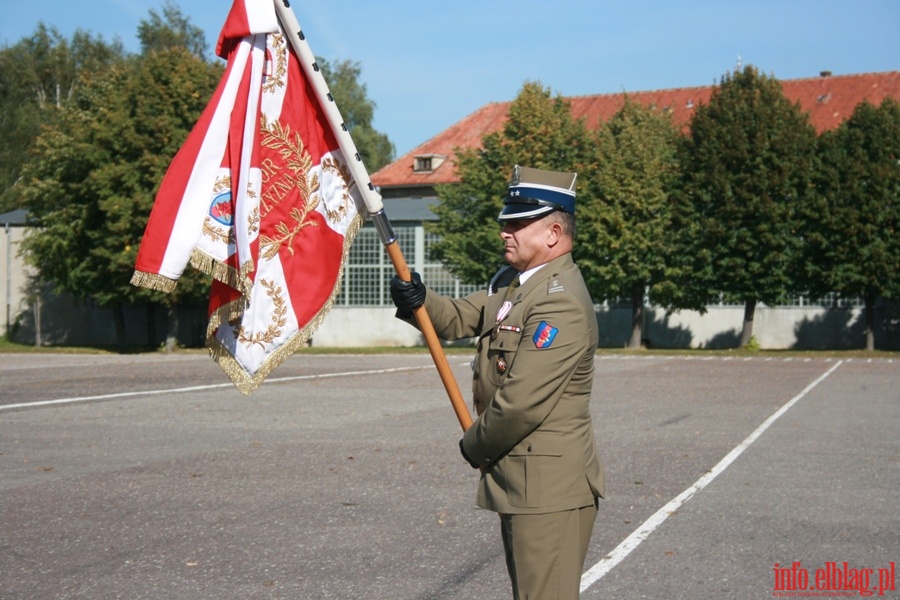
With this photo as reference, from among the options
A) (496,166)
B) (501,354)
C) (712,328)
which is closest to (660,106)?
(712,328)

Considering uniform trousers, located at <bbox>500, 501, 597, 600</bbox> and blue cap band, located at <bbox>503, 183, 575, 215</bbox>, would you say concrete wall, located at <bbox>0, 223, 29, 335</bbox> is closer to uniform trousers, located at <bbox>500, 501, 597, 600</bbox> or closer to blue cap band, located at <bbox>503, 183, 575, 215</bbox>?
blue cap band, located at <bbox>503, 183, 575, 215</bbox>

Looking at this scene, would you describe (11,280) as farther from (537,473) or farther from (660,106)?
(537,473)

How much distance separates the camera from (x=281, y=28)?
4645 mm

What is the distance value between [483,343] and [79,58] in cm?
7191

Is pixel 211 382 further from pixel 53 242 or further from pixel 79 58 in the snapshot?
pixel 79 58

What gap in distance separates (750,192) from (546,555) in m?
44.1

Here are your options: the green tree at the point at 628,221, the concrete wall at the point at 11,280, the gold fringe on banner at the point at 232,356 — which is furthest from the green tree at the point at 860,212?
the gold fringe on banner at the point at 232,356

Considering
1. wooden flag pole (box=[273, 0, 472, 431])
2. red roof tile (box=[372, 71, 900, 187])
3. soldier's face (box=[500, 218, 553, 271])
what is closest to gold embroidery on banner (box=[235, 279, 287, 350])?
wooden flag pole (box=[273, 0, 472, 431])

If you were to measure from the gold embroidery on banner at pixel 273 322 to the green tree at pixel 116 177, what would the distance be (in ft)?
126

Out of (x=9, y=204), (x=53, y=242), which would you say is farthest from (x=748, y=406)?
(x=9, y=204)

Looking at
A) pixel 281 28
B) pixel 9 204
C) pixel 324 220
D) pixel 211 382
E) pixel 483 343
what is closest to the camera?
pixel 483 343

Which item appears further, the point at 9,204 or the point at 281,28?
the point at 9,204

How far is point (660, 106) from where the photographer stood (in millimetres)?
67062

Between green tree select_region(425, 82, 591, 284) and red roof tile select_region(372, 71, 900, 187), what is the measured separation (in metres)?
6.63
